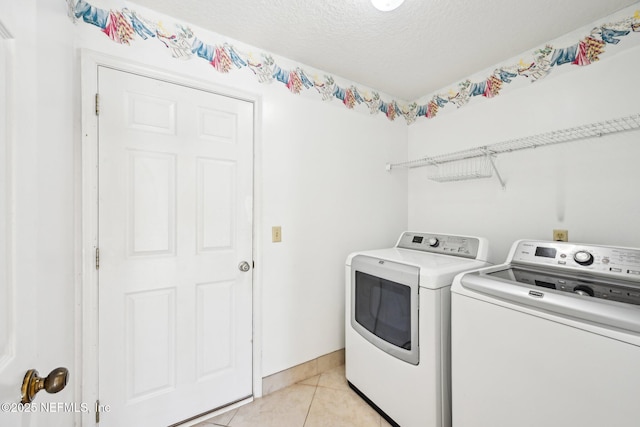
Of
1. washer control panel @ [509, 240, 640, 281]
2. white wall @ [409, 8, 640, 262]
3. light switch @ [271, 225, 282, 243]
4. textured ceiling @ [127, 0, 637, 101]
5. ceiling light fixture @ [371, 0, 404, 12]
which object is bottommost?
washer control panel @ [509, 240, 640, 281]

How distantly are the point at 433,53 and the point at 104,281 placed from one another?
7.74ft

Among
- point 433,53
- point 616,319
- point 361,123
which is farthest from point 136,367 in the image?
point 433,53

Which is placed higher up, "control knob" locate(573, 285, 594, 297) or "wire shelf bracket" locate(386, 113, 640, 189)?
"wire shelf bracket" locate(386, 113, 640, 189)

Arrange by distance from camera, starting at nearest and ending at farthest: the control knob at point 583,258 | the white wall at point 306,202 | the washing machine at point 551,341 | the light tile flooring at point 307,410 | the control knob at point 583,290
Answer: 1. the washing machine at point 551,341
2. the control knob at point 583,290
3. the control knob at point 583,258
4. the light tile flooring at point 307,410
5. the white wall at point 306,202

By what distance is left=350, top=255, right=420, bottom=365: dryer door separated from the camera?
1383 mm

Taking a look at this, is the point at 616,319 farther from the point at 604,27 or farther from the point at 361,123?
the point at 361,123

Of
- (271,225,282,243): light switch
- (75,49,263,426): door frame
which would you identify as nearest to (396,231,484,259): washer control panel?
(271,225,282,243): light switch

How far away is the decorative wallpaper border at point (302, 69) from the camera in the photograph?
4.36 feet

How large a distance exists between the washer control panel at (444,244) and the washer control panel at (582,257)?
0.20 metres

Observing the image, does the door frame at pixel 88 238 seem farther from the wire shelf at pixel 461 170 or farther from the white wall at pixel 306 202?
the wire shelf at pixel 461 170

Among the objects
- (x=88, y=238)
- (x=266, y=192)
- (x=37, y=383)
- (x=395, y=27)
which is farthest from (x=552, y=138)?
(x=88, y=238)

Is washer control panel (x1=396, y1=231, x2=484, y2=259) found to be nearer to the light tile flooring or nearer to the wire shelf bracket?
the wire shelf bracket

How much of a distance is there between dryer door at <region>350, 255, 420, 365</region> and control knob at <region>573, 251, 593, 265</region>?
2.39 feet

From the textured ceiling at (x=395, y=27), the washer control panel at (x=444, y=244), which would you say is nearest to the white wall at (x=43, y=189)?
the textured ceiling at (x=395, y=27)
